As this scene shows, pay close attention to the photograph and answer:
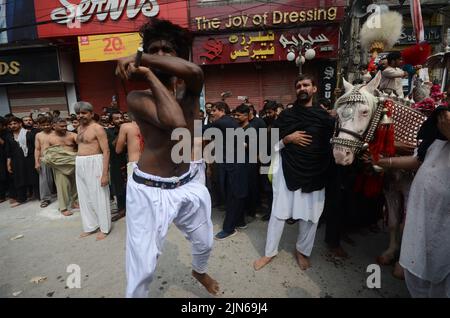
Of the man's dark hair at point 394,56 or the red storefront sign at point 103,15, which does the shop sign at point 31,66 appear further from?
the man's dark hair at point 394,56

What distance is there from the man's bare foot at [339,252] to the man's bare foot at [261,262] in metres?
0.82

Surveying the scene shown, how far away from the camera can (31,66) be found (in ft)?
36.9

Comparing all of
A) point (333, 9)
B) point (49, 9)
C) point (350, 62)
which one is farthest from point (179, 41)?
point (49, 9)

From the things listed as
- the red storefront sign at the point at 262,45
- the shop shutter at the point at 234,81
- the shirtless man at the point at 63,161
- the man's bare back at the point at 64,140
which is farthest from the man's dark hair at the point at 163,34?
the shop shutter at the point at 234,81

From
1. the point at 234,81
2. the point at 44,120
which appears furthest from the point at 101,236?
the point at 234,81

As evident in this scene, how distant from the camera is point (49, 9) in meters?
10.8

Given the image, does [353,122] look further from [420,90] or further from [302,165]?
[420,90]

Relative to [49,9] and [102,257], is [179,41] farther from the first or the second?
[49,9]

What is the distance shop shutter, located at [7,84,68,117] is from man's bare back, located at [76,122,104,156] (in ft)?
32.1

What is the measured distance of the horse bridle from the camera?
2.37 m

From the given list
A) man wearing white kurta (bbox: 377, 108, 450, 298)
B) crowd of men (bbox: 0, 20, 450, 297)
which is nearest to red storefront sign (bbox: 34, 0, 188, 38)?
crowd of men (bbox: 0, 20, 450, 297)

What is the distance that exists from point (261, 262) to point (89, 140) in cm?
298

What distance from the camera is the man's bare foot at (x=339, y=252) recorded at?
318cm

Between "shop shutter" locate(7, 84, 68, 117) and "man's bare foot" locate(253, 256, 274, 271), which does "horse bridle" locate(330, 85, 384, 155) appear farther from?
"shop shutter" locate(7, 84, 68, 117)
